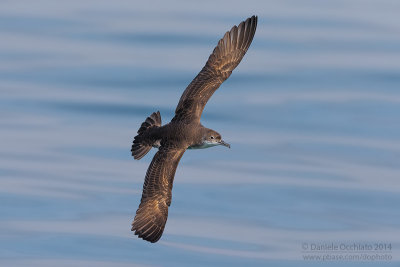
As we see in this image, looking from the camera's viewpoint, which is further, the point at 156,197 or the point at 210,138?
the point at 210,138

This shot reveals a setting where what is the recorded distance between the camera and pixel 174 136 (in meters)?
12.7

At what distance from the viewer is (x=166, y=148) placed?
41.4 feet

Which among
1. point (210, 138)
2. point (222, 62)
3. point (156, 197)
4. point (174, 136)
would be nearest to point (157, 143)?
point (174, 136)

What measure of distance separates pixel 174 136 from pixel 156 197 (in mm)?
835

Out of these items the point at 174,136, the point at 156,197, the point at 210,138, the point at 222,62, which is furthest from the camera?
the point at 222,62

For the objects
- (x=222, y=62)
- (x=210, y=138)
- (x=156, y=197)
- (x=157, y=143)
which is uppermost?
(x=222, y=62)

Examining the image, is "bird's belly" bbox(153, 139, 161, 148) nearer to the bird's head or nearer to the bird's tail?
the bird's tail

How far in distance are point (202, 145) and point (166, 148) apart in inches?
21.5

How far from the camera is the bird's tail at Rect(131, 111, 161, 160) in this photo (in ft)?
42.6

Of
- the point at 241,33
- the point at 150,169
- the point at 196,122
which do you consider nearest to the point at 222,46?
the point at 241,33

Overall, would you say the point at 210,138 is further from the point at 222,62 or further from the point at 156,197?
the point at 222,62

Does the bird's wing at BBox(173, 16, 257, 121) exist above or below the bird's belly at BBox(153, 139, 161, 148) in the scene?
above

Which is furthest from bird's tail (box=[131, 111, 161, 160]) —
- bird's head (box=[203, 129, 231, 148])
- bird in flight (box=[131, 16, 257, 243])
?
bird's head (box=[203, 129, 231, 148])

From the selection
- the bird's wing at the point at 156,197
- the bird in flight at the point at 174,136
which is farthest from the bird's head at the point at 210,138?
the bird's wing at the point at 156,197
